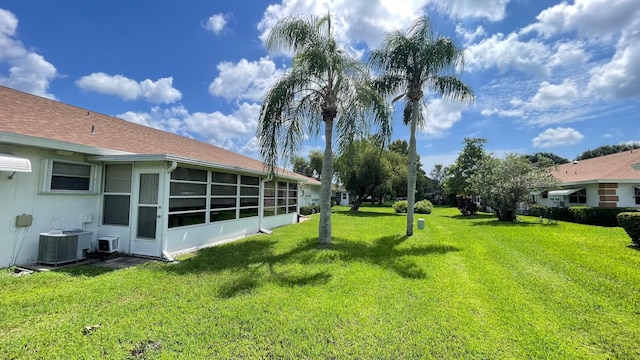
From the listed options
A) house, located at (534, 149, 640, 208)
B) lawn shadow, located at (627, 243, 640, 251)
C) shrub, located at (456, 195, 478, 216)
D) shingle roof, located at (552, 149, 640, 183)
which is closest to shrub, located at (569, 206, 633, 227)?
house, located at (534, 149, 640, 208)

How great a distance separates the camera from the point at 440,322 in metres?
3.95

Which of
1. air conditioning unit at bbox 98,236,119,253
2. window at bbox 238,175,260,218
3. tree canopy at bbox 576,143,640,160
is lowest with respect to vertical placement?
air conditioning unit at bbox 98,236,119,253

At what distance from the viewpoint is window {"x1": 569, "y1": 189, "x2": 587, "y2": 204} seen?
1889 centimetres

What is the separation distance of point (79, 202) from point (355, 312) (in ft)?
26.2

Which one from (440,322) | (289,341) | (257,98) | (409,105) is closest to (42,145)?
(257,98)

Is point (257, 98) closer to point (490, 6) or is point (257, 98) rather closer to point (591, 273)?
point (490, 6)

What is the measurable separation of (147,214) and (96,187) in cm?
176

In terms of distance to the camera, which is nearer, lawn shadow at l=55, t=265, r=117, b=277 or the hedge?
lawn shadow at l=55, t=265, r=117, b=277

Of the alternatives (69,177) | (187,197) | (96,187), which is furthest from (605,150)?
(69,177)

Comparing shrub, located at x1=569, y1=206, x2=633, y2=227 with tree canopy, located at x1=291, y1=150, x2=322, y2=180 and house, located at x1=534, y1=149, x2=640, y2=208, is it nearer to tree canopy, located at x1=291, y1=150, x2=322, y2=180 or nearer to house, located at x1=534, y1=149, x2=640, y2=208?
house, located at x1=534, y1=149, x2=640, y2=208

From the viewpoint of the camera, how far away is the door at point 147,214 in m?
7.66

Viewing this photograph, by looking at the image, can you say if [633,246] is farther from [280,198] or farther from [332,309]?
[280,198]

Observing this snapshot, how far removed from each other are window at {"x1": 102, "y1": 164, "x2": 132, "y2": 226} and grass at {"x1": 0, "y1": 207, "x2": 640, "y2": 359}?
2.09 m

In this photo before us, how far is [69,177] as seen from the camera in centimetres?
733
